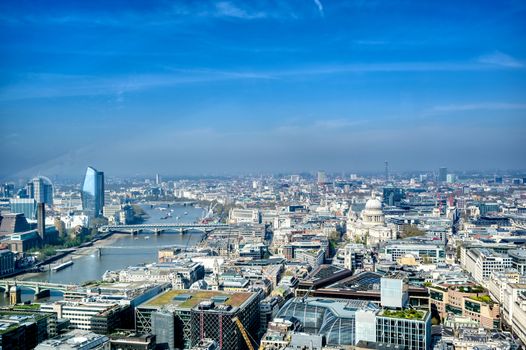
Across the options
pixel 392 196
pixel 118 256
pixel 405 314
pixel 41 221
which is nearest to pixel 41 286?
pixel 118 256

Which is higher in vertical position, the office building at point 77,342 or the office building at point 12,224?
the office building at point 12,224

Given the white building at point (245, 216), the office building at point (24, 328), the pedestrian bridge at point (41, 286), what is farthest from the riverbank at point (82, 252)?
the office building at point (24, 328)

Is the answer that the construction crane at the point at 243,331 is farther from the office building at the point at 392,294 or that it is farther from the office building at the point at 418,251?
the office building at the point at 418,251

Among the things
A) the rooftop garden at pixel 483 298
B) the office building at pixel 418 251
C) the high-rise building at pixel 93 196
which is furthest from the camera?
the high-rise building at pixel 93 196

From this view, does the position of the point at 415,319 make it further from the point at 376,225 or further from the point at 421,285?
the point at 376,225

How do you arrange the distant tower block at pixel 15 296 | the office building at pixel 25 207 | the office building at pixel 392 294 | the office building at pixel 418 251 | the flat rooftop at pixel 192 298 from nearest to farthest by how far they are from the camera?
the office building at pixel 392 294, the flat rooftop at pixel 192 298, the distant tower block at pixel 15 296, the office building at pixel 418 251, the office building at pixel 25 207

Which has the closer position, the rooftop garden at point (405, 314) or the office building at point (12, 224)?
the rooftop garden at point (405, 314)
